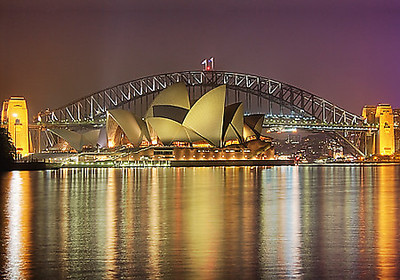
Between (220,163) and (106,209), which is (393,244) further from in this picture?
(220,163)

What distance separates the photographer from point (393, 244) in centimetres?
1820

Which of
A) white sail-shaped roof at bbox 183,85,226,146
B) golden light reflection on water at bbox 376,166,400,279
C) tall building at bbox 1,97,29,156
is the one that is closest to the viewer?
golden light reflection on water at bbox 376,166,400,279

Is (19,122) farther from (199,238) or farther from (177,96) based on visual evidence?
(199,238)

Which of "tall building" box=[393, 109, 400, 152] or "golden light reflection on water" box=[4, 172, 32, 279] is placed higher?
"tall building" box=[393, 109, 400, 152]

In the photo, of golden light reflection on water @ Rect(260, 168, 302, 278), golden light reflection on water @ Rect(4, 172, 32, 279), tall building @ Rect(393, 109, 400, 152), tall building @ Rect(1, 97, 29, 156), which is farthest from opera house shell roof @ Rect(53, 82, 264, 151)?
golden light reflection on water @ Rect(4, 172, 32, 279)

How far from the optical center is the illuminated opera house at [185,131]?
108m

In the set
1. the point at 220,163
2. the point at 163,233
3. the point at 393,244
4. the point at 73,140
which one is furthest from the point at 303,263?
the point at 73,140

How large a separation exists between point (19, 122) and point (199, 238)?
10656 cm

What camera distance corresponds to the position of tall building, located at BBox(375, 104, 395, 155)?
5576 inches

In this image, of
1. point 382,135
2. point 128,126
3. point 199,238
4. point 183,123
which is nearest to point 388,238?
point 199,238

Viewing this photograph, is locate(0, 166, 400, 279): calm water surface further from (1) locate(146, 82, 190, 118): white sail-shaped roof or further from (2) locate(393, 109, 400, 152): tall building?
(2) locate(393, 109, 400, 152): tall building

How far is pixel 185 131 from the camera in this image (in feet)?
370

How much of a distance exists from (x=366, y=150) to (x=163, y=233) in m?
128

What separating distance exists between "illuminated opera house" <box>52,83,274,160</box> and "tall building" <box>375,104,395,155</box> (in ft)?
96.4
